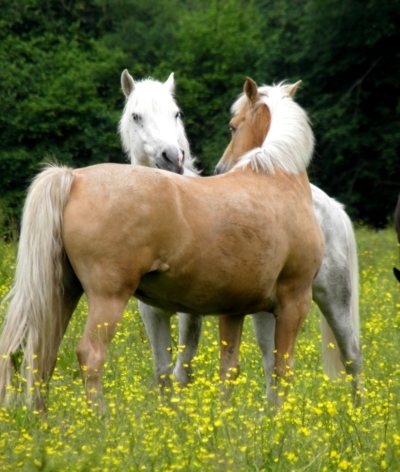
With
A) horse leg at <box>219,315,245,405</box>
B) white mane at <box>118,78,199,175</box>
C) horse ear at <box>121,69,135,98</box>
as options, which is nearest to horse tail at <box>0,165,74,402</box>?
horse leg at <box>219,315,245,405</box>

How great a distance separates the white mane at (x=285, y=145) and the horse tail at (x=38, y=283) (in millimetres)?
1320

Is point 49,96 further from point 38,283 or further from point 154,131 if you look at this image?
point 38,283

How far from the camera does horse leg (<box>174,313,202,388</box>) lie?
4.89 metres

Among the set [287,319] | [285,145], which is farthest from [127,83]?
[287,319]

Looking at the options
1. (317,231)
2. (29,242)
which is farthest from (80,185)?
(317,231)

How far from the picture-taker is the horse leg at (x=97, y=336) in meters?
3.57

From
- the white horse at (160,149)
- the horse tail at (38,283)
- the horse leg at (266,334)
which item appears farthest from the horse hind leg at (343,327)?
the horse tail at (38,283)

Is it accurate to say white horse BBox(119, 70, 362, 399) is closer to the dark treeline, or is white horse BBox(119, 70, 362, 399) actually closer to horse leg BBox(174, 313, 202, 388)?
horse leg BBox(174, 313, 202, 388)

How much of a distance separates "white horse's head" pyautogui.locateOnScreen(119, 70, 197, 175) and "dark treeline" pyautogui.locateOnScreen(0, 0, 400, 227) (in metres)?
14.1

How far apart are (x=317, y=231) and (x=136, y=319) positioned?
2.96 metres

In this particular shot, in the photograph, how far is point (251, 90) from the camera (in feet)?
17.2

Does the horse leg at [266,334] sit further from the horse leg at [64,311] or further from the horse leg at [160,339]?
the horse leg at [64,311]

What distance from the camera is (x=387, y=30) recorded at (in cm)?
2133

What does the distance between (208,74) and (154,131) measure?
1834cm
